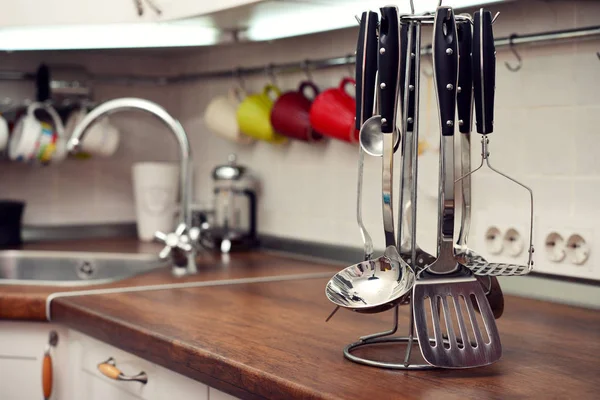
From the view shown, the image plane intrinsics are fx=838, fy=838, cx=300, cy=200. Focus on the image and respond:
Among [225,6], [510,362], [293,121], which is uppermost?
[225,6]

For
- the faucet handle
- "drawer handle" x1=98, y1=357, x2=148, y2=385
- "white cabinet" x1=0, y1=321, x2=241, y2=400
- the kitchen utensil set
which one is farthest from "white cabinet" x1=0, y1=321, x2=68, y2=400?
the kitchen utensil set

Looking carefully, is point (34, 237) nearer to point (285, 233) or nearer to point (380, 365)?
point (285, 233)

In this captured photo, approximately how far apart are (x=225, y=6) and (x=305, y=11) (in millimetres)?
169

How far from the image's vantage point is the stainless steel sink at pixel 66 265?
2.05m

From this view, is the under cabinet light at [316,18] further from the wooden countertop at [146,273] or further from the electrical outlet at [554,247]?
the wooden countertop at [146,273]

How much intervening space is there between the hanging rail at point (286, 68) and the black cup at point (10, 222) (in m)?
0.34

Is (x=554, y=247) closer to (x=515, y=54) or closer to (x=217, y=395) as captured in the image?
(x=515, y=54)

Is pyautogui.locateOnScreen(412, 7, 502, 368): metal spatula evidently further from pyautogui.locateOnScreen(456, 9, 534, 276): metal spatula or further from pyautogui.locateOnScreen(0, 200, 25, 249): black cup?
pyautogui.locateOnScreen(0, 200, 25, 249): black cup

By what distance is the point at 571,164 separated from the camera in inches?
53.3

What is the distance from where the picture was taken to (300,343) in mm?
1111

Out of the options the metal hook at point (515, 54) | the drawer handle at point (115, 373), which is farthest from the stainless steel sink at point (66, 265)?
the metal hook at point (515, 54)

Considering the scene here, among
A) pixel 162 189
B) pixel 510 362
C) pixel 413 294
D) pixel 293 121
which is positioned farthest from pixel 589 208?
pixel 162 189

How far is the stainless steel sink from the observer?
2049 mm

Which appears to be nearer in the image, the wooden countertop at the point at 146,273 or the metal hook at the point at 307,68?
the wooden countertop at the point at 146,273
